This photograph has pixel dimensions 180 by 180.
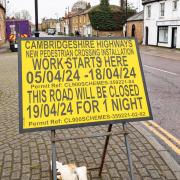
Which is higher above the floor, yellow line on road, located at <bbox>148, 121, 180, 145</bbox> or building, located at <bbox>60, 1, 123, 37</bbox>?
building, located at <bbox>60, 1, 123, 37</bbox>

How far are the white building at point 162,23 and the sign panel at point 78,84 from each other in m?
27.8

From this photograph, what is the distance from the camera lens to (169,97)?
9562mm

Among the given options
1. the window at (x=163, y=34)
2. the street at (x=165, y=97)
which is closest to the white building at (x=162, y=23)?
the window at (x=163, y=34)

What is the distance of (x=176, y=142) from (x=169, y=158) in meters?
0.86

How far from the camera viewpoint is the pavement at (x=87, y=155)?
4.44m

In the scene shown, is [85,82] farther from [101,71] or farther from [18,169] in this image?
[18,169]

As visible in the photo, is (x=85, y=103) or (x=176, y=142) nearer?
(x=85, y=103)

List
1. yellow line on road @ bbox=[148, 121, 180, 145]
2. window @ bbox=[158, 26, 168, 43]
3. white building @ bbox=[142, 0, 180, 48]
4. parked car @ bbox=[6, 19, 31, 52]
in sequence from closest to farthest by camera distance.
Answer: yellow line on road @ bbox=[148, 121, 180, 145] < parked car @ bbox=[6, 19, 31, 52] < white building @ bbox=[142, 0, 180, 48] < window @ bbox=[158, 26, 168, 43]

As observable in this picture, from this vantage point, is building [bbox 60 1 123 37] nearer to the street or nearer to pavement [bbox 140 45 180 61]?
pavement [bbox 140 45 180 61]

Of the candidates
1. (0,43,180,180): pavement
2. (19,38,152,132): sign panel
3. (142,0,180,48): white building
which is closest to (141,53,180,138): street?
(0,43,180,180): pavement

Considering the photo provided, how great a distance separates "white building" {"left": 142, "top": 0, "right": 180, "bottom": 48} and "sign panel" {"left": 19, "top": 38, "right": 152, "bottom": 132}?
27.8 meters

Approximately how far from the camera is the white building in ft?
100

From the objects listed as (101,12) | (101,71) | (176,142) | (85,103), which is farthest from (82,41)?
(101,12)

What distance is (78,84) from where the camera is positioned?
358cm
